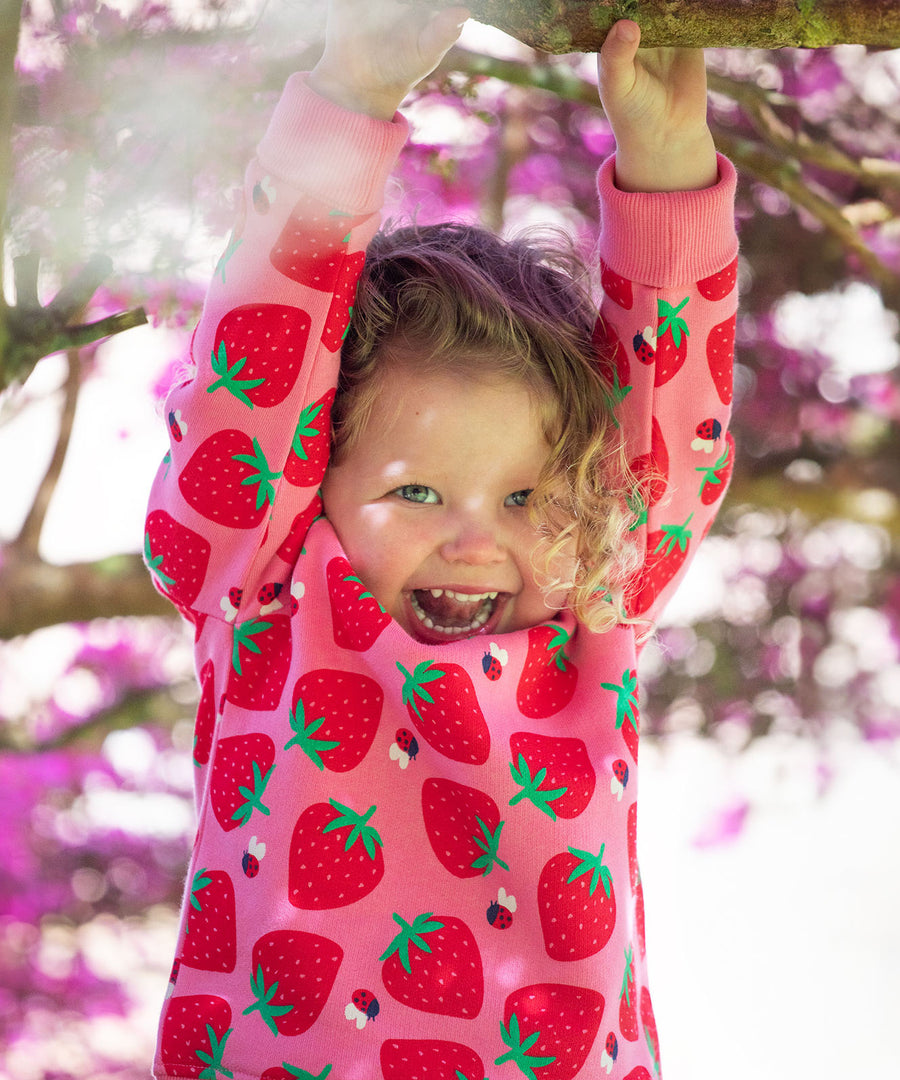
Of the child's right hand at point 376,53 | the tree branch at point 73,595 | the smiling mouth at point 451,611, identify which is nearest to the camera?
the child's right hand at point 376,53

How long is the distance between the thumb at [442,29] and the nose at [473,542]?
1.51 ft

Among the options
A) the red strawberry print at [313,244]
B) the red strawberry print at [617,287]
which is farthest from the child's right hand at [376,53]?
the red strawberry print at [617,287]

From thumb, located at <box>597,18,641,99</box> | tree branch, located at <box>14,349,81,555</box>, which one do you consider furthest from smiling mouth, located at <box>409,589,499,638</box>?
tree branch, located at <box>14,349,81,555</box>

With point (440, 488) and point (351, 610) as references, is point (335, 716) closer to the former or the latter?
point (351, 610)

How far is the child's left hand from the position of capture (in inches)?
43.9

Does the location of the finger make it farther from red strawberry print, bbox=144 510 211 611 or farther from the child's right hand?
red strawberry print, bbox=144 510 211 611

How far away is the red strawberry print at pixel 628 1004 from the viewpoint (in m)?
1.21

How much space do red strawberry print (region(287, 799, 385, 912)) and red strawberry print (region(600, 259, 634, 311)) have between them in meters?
0.62

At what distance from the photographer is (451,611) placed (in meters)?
1.29

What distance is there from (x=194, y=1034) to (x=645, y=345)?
86 centimetres

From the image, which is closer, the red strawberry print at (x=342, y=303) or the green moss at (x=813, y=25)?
the green moss at (x=813, y=25)

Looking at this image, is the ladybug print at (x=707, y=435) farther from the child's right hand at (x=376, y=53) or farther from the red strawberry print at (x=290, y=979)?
the red strawberry print at (x=290, y=979)

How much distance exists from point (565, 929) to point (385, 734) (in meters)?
0.27

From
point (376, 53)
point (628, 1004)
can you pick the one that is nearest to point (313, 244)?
point (376, 53)
